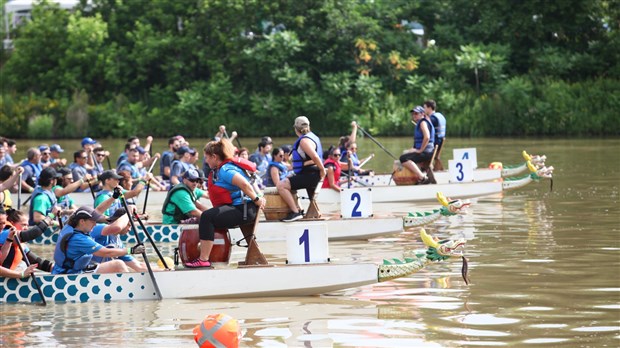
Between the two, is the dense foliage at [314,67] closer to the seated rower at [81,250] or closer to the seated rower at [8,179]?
the seated rower at [8,179]

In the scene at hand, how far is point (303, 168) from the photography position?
55.4 ft

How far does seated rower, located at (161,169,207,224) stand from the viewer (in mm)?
16109

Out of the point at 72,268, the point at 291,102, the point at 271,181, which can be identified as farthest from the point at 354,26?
the point at 72,268

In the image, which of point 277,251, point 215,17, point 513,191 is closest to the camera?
point 277,251

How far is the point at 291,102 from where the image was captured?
50.7m

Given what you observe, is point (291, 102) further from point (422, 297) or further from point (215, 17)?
point (422, 297)

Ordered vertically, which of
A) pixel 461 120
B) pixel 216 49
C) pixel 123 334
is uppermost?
pixel 216 49

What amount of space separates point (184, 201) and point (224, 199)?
3.30 meters

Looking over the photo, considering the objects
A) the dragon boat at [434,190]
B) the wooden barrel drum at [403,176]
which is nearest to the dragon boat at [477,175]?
the wooden barrel drum at [403,176]

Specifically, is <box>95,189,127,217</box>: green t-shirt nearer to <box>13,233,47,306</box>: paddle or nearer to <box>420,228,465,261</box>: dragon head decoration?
<box>13,233,47,306</box>: paddle

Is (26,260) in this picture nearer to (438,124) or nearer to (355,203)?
(355,203)

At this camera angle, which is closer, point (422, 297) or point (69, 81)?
point (422, 297)

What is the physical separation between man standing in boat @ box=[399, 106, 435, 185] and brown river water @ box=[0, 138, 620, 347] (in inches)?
188

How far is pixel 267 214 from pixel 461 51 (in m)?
33.5
